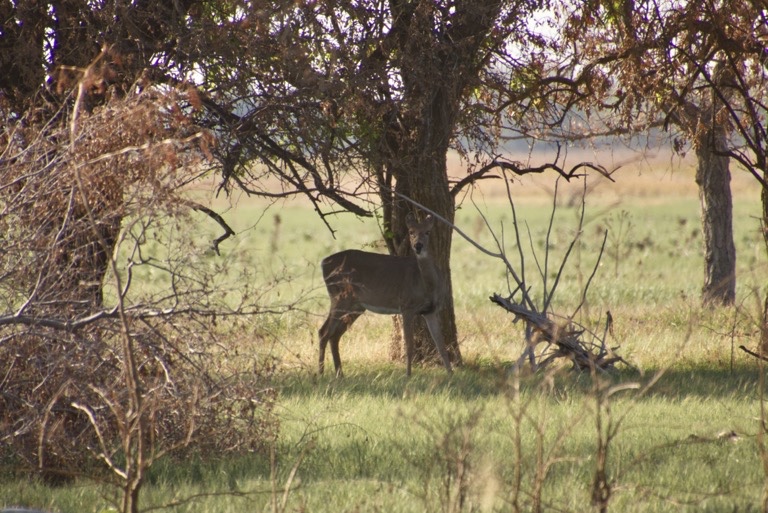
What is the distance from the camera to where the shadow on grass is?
8586 millimetres

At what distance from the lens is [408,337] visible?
10203mm

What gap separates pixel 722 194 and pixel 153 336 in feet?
37.0

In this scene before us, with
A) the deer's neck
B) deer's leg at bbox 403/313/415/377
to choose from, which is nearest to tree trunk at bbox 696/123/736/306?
the deer's neck

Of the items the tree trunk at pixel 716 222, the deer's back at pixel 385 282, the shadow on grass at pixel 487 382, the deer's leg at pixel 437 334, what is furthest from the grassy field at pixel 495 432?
the tree trunk at pixel 716 222

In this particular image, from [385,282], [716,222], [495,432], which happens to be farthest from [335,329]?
[716,222]

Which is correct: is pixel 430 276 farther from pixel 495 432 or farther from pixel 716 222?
pixel 716 222

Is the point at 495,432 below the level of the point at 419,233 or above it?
below

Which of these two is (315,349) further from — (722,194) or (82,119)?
(722,194)

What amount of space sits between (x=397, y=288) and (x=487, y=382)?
1.91 meters

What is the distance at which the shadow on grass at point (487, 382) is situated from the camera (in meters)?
8.59

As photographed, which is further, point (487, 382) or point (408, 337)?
point (408, 337)

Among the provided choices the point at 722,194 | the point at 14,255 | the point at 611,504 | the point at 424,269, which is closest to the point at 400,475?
the point at 611,504

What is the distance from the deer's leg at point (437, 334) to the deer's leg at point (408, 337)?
19 centimetres

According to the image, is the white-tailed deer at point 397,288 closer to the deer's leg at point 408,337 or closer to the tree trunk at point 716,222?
the deer's leg at point 408,337
